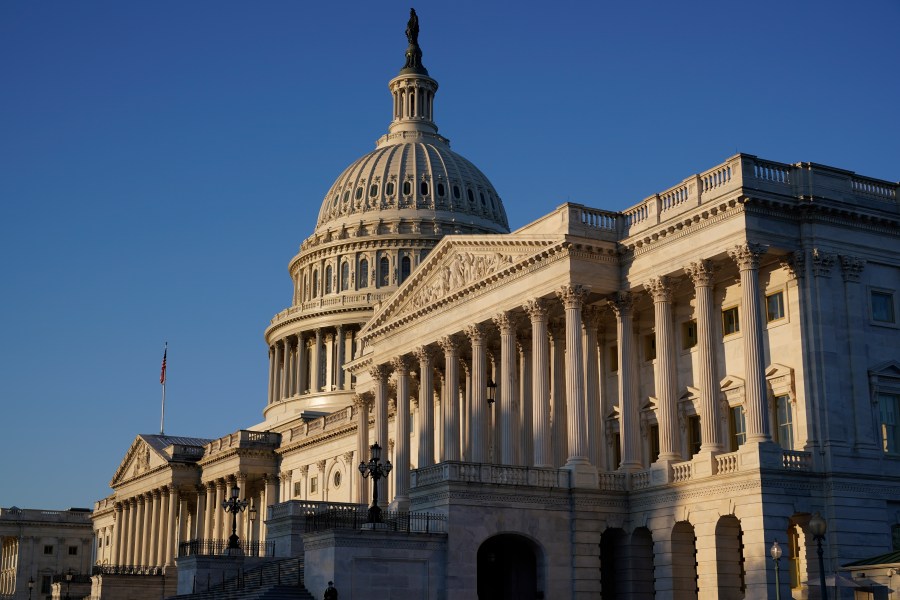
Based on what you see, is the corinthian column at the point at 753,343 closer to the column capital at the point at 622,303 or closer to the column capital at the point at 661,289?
the column capital at the point at 661,289

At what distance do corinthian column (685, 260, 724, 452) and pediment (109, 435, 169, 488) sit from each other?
73508mm

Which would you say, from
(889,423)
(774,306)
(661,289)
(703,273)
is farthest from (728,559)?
(661,289)

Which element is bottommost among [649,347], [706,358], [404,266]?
Result: [706,358]

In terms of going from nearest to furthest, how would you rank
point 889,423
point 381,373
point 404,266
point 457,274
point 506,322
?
point 889,423
point 506,322
point 457,274
point 381,373
point 404,266

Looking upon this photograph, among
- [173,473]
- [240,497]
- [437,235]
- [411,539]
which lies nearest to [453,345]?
[411,539]

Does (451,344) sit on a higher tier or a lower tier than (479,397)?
higher

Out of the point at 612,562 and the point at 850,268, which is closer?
the point at 850,268

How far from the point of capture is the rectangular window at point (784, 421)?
5056 cm

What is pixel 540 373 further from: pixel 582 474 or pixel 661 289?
pixel 661 289

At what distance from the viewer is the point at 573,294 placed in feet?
183

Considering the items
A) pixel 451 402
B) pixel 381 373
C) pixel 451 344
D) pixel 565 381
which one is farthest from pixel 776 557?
pixel 381 373

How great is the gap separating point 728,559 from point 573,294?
13.4 m

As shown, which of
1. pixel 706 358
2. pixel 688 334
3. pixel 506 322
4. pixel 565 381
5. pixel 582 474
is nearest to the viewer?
pixel 706 358

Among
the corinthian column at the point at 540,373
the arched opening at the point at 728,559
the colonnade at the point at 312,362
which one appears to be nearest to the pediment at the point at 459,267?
the corinthian column at the point at 540,373
